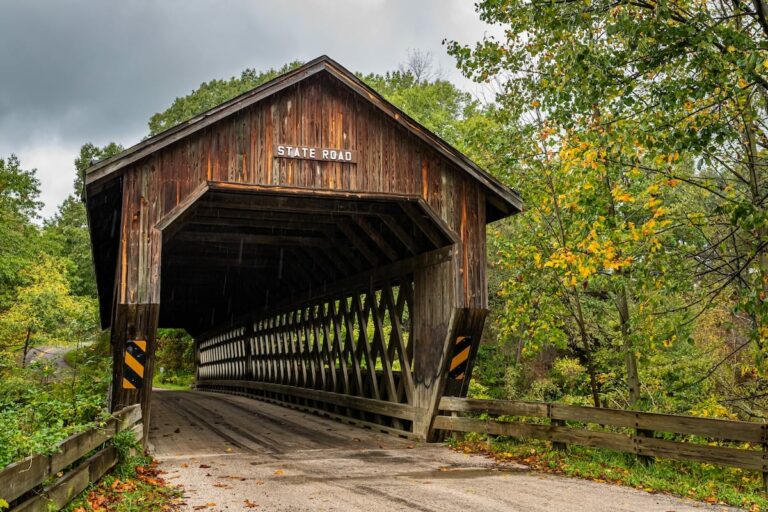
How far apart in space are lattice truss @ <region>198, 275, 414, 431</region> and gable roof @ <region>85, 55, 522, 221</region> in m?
2.50

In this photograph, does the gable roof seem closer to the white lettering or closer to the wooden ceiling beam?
the white lettering

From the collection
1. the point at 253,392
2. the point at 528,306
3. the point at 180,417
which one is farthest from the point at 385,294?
the point at 253,392

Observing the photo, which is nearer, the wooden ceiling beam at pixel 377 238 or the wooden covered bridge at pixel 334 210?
the wooden covered bridge at pixel 334 210

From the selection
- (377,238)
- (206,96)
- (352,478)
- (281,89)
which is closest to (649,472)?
(352,478)

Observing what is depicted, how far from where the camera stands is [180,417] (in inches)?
571

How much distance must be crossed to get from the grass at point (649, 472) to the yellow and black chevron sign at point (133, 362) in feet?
15.4

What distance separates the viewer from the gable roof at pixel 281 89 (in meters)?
8.42

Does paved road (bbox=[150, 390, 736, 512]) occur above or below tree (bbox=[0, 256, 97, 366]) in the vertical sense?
below

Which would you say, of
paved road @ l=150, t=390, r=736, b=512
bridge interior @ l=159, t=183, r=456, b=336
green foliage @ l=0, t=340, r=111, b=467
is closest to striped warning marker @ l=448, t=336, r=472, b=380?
paved road @ l=150, t=390, r=736, b=512

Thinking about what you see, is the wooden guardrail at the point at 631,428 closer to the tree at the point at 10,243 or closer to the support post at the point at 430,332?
the support post at the point at 430,332

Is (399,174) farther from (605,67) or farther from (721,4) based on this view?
(721,4)

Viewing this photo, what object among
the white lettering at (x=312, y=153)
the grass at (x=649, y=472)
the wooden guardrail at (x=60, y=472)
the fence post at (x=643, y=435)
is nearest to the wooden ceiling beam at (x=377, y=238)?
the white lettering at (x=312, y=153)

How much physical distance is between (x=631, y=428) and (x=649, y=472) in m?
0.70

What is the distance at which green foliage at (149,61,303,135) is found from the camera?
37500 millimetres
